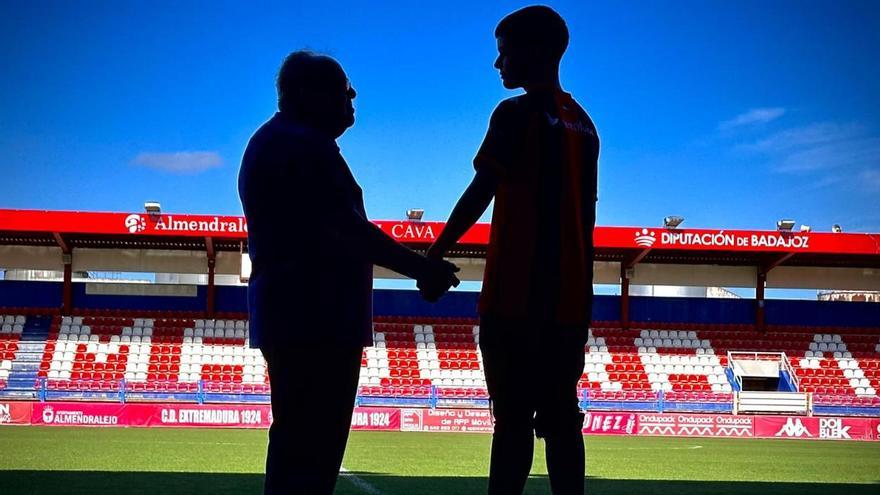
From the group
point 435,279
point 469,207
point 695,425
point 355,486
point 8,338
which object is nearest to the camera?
point 435,279

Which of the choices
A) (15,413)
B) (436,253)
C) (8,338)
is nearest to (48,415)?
(15,413)

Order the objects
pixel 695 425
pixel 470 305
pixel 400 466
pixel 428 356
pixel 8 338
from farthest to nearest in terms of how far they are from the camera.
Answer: pixel 470 305 < pixel 428 356 < pixel 8 338 < pixel 695 425 < pixel 400 466

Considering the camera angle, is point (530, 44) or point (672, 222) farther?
point (672, 222)

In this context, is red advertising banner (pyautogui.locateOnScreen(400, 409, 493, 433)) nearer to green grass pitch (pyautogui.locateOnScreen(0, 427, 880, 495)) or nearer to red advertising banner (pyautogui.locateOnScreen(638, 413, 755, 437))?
red advertising banner (pyautogui.locateOnScreen(638, 413, 755, 437))

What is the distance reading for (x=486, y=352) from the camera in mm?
3711

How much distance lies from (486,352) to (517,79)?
3.58 ft

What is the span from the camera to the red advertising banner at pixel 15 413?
850 inches

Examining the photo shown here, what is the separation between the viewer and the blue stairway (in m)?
25.4

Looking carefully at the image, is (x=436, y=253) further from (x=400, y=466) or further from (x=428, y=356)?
(x=428, y=356)

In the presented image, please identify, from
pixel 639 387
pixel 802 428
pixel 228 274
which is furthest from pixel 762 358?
pixel 228 274

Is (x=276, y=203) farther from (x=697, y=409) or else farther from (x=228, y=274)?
(x=228, y=274)

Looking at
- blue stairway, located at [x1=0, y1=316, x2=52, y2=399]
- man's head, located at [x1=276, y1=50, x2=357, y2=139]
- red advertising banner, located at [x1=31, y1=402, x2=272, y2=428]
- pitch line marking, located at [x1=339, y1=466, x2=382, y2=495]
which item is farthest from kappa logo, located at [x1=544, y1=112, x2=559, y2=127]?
blue stairway, located at [x1=0, y1=316, x2=52, y2=399]

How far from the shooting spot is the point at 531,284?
11.9 ft

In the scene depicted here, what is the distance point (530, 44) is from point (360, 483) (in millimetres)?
6021
